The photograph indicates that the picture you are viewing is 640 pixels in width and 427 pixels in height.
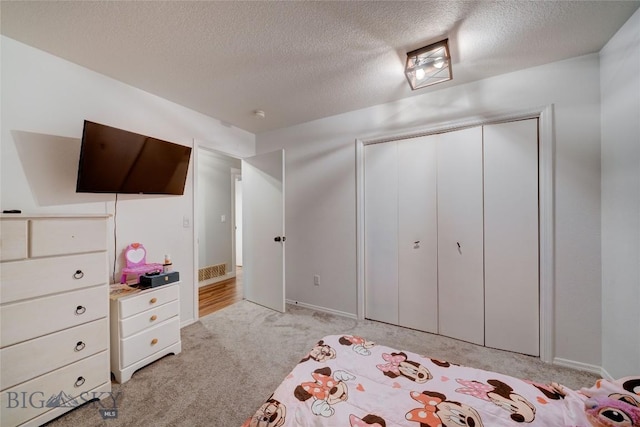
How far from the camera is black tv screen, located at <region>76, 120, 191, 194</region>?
1819 mm

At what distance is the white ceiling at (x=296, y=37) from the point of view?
1439 millimetres

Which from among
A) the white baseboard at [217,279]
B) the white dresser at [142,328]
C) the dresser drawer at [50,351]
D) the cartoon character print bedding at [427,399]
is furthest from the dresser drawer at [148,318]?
the white baseboard at [217,279]

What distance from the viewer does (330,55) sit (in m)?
1.88

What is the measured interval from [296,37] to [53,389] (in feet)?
8.98

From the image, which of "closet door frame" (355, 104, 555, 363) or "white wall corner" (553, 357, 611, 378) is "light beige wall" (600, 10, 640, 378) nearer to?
"white wall corner" (553, 357, 611, 378)

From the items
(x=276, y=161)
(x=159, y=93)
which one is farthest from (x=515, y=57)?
(x=159, y=93)

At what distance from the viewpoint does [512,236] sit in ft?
6.99

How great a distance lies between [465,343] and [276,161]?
283cm

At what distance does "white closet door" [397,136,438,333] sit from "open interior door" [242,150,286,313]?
141cm

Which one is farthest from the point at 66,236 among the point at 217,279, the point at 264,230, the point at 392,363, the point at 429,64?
the point at 217,279

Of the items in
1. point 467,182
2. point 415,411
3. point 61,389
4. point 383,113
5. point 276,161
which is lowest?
point 61,389

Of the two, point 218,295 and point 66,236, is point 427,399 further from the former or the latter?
point 218,295

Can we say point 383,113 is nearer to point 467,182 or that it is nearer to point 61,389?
point 467,182

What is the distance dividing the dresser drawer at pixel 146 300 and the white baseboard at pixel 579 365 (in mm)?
3322
